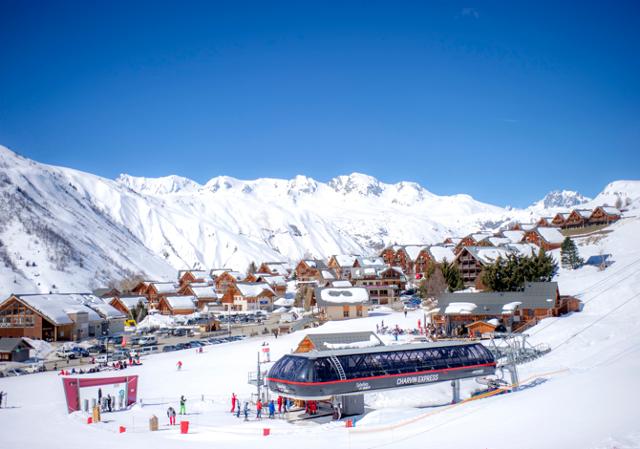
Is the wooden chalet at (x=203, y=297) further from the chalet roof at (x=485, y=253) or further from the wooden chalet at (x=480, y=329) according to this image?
the wooden chalet at (x=480, y=329)

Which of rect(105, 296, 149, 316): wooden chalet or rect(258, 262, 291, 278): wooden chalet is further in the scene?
rect(258, 262, 291, 278): wooden chalet

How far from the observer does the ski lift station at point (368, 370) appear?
89.1 ft

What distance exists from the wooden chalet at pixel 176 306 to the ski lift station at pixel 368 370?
64.2 m

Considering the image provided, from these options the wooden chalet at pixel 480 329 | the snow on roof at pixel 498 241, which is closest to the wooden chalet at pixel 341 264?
the snow on roof at pixel 498 241

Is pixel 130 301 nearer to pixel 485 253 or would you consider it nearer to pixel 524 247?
pixel 485 253

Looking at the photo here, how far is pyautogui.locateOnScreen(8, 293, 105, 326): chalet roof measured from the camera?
6378 cm

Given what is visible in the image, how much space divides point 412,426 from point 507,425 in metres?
3.88

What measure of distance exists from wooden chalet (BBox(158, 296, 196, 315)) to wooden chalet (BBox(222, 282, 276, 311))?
7.85m

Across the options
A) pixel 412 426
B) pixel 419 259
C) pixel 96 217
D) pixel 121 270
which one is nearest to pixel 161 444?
pixel 412 426

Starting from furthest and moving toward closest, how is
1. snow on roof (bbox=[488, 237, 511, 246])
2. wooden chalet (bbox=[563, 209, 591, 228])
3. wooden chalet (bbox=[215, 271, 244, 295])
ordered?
wooden chalet (bbox=[215, 271, 244, 295]), wooden chalet (bbox=[563, 209, 591, 228]), snow on roof (bbox=[488, 237, 511, 246])

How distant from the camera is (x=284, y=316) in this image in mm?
79062

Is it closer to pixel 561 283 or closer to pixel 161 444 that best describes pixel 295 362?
pixel 161 444

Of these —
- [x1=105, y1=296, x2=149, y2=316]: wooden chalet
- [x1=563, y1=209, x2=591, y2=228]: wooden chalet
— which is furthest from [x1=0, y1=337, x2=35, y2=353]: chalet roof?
[x1=563, y1=209, x2=591, y2=228]: wooden chalet

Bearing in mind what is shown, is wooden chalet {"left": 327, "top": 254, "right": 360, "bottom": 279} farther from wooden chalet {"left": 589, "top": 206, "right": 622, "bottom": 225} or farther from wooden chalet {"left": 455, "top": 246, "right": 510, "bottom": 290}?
wooden chalet {"left": 589, "top": 206, "right": 622, "bottom": 225}
